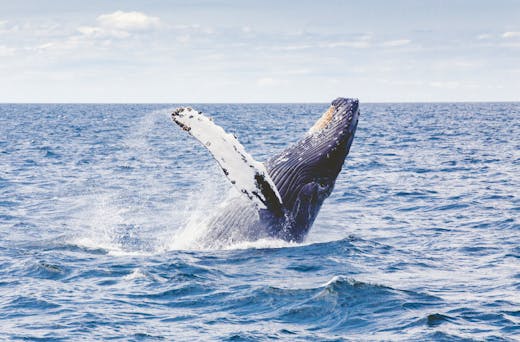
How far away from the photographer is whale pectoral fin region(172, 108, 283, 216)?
30.3 feet

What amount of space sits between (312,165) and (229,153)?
6.30 feet

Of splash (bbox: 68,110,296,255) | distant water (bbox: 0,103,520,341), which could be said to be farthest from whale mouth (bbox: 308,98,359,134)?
distant water (bbox: 0,103,520,341)

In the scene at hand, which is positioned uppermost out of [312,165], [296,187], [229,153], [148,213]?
[229,153]

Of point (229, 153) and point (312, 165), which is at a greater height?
point (229, 153)

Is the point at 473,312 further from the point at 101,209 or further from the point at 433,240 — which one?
the point at 101,209

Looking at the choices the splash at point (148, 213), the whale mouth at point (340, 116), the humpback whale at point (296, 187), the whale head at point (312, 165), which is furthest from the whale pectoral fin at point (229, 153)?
the whale mouth at point (340, 116)

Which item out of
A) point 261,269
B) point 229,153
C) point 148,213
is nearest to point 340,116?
point 229,153

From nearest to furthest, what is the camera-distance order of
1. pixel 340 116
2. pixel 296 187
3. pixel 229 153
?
Result: pixel 229 153
pixel 296 187
pixel 340 116

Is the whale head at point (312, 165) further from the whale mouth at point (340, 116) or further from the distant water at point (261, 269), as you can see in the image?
the distant water at point (261, 269)

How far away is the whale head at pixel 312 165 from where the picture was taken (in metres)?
10.9

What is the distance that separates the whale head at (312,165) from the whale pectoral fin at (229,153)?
84 centimetres

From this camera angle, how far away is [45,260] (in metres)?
11.7

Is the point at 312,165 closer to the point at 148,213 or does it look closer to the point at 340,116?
the point at 340,116

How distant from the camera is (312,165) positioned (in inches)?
432
